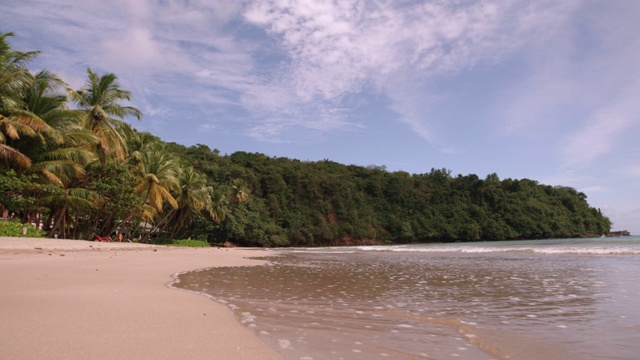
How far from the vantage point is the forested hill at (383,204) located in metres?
53.7

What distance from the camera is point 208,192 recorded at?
3922cm

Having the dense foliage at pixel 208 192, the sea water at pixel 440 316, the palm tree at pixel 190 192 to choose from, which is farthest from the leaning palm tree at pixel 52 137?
the sea water at pixel 440 316

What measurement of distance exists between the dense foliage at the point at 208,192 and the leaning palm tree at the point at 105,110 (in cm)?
6

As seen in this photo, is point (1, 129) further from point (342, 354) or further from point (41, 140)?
point (342, 354)

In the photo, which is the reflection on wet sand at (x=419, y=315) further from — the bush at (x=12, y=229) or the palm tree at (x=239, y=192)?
the palm tree at (x=239, y=192)

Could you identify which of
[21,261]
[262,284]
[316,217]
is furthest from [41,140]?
[316,217]

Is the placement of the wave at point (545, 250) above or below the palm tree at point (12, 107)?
below

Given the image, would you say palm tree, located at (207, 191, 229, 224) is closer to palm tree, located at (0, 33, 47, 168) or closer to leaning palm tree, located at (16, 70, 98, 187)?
leaning palm tree, located at (16, 70, 98, 187)

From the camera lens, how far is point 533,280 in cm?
913

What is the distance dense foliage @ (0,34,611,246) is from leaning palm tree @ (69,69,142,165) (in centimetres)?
6

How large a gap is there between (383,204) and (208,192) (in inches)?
1400

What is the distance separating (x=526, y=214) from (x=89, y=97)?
66299 mm

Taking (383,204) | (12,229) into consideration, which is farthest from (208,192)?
(383,204)

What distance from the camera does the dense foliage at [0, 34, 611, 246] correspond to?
717 inches
